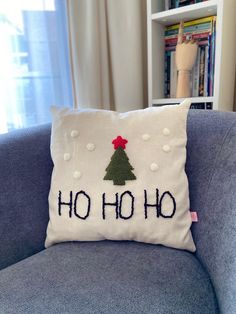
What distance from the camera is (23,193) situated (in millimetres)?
774

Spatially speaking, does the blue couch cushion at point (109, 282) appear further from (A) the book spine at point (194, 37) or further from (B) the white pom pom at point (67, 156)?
(A) the book spine at point (194, 37)

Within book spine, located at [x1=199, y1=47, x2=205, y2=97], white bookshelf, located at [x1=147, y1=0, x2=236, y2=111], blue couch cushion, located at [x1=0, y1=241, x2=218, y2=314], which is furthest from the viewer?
book spine, located at [x1=199, y1=47, x2=205, y2=97]

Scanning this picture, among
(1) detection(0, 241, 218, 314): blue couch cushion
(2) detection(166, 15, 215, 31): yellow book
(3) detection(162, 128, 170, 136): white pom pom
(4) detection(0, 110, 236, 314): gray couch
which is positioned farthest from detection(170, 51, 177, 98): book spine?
(1) detection(0, 241, 218, 314): blue couch cushion

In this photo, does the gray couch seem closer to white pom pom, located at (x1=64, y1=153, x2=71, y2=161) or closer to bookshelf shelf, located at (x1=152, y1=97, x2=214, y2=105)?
white pom pom, located at (x1=64, y1=153, x2=71, y2=161)

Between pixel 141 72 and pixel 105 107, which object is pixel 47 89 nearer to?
pixel 105 107

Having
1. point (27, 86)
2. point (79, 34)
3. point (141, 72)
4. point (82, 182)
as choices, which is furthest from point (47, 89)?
point (82, 182)

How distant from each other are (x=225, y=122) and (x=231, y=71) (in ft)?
1.48

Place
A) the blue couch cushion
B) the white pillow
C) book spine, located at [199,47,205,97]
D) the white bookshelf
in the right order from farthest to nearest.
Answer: book spine, located at [199,47,205,97], the white bookshelf, the white pillow, the blue couch cushion

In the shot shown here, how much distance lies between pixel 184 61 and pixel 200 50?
0.08 metres

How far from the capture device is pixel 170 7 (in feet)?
3.58

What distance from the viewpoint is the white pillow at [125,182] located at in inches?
27.1

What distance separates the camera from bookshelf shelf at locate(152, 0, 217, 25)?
3.03 ft

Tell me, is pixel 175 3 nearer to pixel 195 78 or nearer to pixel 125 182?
pixel 195 78

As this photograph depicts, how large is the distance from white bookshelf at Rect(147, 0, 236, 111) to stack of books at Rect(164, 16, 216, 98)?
25 mm
